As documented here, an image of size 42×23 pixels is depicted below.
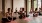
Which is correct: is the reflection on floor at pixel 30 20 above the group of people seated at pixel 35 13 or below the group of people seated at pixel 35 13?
below

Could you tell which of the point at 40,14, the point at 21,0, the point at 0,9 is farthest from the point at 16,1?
the point at 40,14

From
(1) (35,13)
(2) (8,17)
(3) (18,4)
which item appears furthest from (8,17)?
(1) (35,13)

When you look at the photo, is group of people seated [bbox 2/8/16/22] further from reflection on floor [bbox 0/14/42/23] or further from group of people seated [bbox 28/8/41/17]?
group of people seated [bbox 28/8/41/17]

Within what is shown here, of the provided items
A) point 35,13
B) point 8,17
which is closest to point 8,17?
point 8,17

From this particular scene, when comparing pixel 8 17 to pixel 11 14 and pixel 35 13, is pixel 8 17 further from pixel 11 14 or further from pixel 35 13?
pixel 35 13

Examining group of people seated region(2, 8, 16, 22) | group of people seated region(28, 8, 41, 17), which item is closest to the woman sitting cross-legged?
group of people seated region(2, 8, 16, 22)

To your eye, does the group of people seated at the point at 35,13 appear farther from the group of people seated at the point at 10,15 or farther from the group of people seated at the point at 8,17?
the group of people seated at the point at 8,17

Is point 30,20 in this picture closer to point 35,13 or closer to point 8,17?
point 35,13

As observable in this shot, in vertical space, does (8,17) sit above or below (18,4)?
below

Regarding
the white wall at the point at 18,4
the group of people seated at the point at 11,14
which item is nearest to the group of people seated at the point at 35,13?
the group of people seated at the point at 11,14

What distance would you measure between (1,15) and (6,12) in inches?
2.0

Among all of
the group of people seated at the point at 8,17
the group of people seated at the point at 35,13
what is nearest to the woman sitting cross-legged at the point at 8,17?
the group of people seated at the point at 8,17

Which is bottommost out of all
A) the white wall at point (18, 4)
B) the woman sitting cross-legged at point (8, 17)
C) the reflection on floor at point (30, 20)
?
the reflection on floor at point (30, 20)

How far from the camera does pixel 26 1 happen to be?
31.7 inches
